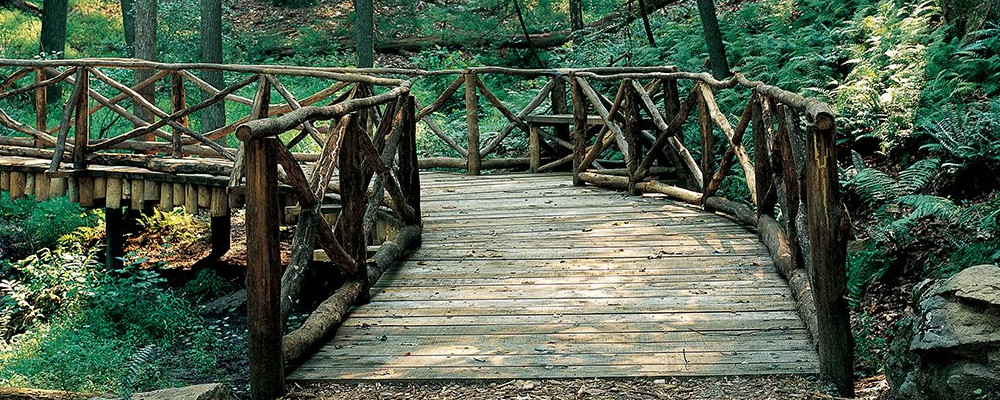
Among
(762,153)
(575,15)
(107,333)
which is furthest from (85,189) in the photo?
(575,15)

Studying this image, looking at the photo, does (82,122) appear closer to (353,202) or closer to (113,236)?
(113,236)

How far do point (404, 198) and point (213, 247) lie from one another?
16.3ft

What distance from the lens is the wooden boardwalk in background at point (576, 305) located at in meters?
4.69

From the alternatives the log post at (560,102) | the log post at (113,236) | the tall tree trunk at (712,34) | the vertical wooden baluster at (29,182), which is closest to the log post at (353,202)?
the log post at (113,236)

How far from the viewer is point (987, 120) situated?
7.15 metres

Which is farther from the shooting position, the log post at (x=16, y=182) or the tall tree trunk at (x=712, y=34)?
the tall tree trunk at (x=712, y=34)

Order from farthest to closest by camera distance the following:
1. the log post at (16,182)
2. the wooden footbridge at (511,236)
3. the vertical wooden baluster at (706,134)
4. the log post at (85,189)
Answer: the log post at (16,182)
the log post at (85,189)
the vertical wooden baluster at (706,134)
the wooden footbridge at (511,236)

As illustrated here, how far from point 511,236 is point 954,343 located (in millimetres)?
4468

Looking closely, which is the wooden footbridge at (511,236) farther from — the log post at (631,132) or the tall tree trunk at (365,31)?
the tall tree trunk at (365,31)

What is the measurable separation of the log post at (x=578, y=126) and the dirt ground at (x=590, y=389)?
19.3 ft

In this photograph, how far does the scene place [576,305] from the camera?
5.72m

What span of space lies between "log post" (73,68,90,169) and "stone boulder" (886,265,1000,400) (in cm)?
791

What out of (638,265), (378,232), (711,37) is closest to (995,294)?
(638,265)

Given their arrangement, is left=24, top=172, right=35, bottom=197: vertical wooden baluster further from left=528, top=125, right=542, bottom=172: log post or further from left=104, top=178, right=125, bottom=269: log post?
left=528, top=125, right=542, bottom=172: log post
